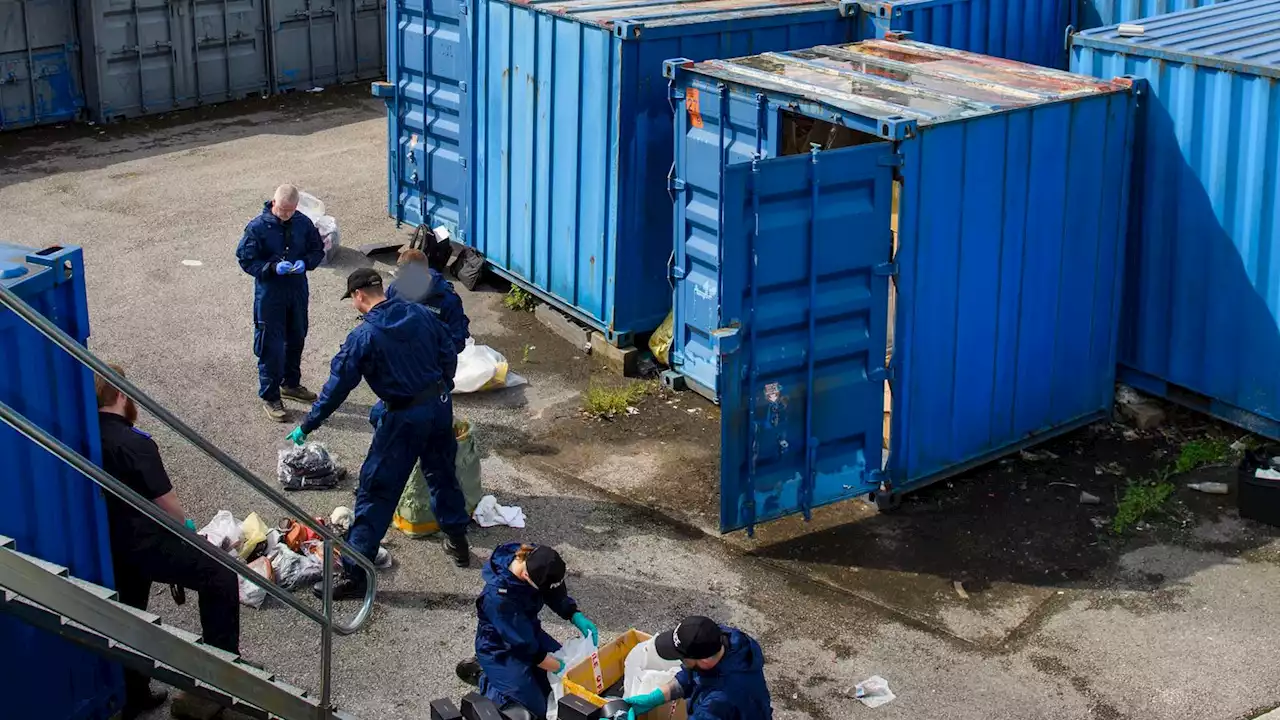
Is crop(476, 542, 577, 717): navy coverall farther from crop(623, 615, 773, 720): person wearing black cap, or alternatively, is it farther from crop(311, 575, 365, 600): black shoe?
crop(311, 575, 365, 600): black shoe

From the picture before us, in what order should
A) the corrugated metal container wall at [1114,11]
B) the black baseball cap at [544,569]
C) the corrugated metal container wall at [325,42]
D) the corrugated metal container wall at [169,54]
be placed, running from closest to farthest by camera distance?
the black baseball cap at [544,569], the corrugated metal container wall at [1114,11], the corrugated metal container wall at [169,54], the corrugated metal container wall at [325,42]

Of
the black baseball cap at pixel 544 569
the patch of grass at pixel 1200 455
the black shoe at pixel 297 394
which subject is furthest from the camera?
the black shoe at pixel 297 394

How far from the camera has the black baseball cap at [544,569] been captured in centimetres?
681

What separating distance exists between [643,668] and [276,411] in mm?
4273

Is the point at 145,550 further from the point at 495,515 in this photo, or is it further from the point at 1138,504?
the point at 1138,504

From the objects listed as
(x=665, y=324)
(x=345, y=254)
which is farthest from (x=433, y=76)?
(x=665, y=324)

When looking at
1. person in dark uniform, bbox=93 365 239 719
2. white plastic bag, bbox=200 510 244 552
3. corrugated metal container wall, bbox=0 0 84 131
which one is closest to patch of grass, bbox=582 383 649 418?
white plastic bag, bbox=200 510 244 552

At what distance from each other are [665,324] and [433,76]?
3138 millimetres

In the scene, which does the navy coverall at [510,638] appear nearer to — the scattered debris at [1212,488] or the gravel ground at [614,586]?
the gravel ground at [614,586]

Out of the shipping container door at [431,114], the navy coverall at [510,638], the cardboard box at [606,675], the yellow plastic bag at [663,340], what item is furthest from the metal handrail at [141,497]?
the shipping container door at [431,114]

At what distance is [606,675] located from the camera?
736 cm

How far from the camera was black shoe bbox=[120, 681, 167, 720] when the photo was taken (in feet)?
23.9

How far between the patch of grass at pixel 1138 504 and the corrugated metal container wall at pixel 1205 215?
0.93 meters

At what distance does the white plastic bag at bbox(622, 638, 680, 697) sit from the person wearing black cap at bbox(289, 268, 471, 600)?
1810 millimetres
